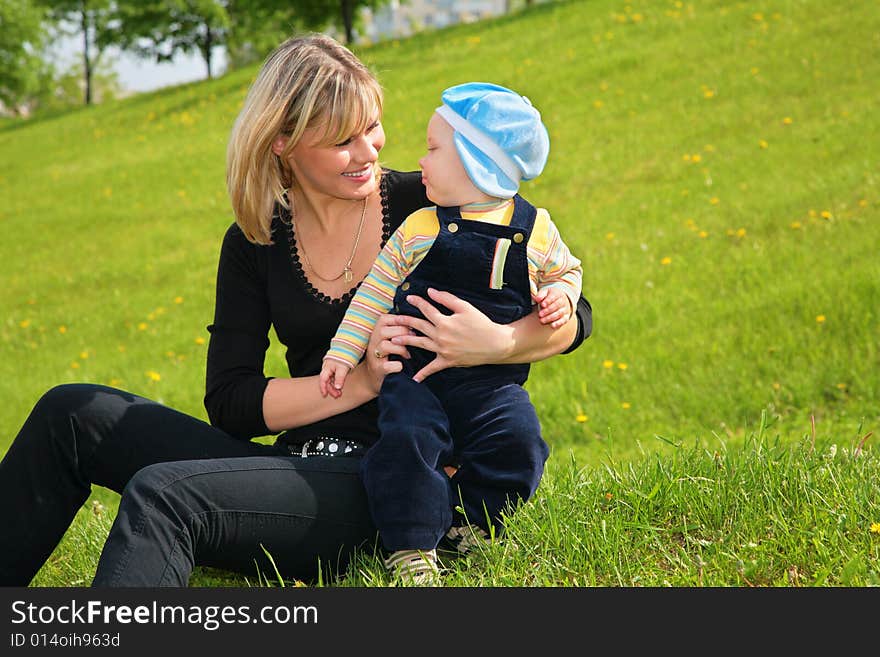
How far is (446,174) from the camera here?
2889mm

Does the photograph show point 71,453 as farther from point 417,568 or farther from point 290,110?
point 290,110

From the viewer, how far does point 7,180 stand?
1761cm

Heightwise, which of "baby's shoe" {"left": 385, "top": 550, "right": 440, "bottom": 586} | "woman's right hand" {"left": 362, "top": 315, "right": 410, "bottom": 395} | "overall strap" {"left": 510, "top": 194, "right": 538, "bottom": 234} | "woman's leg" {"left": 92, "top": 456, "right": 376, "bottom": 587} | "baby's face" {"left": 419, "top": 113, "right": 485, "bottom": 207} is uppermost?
"baby's face" {"left": 419, "top": 113, "right": 485, "bottom": 207}

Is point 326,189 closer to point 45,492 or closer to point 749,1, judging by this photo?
point 45,492

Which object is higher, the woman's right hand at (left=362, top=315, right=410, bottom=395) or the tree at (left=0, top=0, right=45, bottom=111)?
the woman's right hand at (left=362, top=315, right=410, bottom=395)

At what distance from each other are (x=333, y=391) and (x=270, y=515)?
49 cm

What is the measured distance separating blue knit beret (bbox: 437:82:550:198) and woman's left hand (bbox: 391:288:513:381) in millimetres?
364

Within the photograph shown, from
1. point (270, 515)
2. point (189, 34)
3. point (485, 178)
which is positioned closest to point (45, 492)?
point (270, 515)

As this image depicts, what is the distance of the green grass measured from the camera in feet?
10.1

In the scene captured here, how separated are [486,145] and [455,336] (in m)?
0.58

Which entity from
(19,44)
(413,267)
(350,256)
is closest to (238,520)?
(413,267)

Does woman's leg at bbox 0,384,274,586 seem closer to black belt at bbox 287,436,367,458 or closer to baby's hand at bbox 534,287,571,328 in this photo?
black belt at bbox 287,436,367,458

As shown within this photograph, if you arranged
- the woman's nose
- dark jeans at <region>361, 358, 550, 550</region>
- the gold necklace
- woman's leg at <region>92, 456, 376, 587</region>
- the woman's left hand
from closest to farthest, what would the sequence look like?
woman's leg at <region>92, 456, 376, 587</region> < dark jeans at <region>361, 358, 550, 550</region> < the woman's left hand < the woman's nose < the gold necklace

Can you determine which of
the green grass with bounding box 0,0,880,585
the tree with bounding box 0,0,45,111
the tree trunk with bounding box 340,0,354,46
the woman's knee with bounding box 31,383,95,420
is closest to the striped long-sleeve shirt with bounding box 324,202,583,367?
the green grass with bounding box 0,0,880,585
